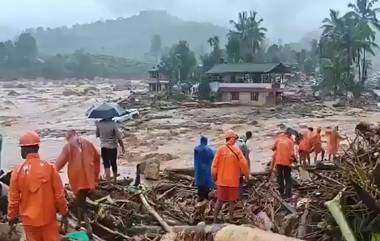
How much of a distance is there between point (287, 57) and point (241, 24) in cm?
2847

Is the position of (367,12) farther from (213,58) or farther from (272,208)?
(272,208)

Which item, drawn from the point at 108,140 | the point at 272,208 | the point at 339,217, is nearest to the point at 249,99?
the point at 108,140

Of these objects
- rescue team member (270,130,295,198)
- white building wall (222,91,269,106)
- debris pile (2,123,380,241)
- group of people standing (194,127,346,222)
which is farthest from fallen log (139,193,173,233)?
white building wall (222,91,269,106)

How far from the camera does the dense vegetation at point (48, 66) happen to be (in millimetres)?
108188

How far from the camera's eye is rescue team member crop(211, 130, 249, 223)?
25.6 ft

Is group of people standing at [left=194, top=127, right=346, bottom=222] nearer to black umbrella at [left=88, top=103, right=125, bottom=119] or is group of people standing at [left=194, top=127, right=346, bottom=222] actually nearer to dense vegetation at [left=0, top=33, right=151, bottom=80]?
black umbrella at [left=88, top=103, right=125, bottom=119]

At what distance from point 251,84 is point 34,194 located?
4597 cm

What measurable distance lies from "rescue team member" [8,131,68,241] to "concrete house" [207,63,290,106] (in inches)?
1759

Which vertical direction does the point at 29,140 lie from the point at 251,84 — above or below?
above

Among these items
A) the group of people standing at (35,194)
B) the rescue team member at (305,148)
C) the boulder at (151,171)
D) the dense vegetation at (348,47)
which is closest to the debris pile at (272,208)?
the group of people standing at (35,194)

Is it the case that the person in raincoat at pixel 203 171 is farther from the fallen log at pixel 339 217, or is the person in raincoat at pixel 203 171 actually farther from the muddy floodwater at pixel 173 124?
the muddy floodwater at pixel 173 124

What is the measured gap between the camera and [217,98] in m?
52.1

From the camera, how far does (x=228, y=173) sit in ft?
25.5

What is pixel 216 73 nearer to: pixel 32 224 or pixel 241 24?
pixel 241 24
